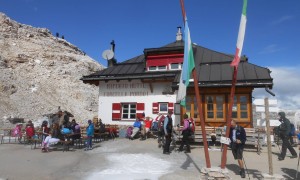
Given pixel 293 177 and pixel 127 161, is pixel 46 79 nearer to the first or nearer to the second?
pixel 127 161

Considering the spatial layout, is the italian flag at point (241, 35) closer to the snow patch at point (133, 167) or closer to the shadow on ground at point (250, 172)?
the shadow on ground at point (250, 172)

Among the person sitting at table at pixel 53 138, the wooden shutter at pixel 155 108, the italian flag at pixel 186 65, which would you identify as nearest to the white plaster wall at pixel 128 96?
the wooden shutter at pixel 155 108

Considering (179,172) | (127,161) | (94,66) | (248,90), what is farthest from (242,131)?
(94,66)

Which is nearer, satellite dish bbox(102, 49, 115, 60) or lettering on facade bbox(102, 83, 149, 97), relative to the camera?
lettering on facade bbox(102, 83, 149, 97)

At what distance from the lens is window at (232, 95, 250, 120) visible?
14883mm

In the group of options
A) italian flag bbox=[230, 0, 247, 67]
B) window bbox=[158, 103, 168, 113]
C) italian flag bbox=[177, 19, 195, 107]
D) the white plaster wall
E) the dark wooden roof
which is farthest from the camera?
the white plaster wall

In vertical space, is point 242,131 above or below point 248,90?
below

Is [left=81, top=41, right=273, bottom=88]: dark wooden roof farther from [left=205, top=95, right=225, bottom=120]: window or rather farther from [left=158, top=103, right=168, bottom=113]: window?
[left=158, top=103, right=168, bottom=113]: window

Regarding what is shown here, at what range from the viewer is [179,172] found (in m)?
8.05

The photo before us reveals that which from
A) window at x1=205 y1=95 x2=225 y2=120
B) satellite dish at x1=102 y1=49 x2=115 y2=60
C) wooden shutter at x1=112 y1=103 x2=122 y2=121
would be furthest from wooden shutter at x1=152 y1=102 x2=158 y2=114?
satellite dish at x1=102 y1=49 x2=115 y2=60

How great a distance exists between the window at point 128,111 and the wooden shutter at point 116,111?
308mm

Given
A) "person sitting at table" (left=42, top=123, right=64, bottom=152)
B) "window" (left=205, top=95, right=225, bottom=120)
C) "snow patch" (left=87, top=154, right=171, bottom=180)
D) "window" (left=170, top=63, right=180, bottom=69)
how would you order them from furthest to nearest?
"window" (left=170, top=63, right=180, bottom=69) < "window" (left=205, top=95, right=225, bottom=120) < "person sitting at table" (left=42, top=123, right=64, bottom=152) < "snow patch" (left=87, top=154, right=171, bottom=180)

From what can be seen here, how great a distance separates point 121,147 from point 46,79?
46538 mm

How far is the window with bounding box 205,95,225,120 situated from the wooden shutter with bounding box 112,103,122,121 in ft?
21.7
